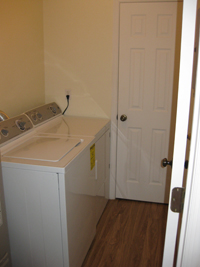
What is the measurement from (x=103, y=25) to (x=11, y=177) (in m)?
1.75

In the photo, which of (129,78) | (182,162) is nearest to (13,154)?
(182,162)

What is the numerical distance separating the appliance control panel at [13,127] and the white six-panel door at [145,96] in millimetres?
1042

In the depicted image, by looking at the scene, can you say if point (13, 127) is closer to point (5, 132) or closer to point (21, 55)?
point (5, 132)

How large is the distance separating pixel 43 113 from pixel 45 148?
72cm

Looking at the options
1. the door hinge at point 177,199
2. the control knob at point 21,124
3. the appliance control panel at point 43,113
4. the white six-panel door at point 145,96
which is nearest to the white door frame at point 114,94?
the white six-panel door at point 145,96

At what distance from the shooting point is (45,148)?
1787mm

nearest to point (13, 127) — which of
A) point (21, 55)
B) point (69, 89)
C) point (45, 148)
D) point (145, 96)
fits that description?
point (45, 148)

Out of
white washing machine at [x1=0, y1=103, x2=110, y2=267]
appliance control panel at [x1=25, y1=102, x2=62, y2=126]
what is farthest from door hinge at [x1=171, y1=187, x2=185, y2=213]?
appliance control panel at [x1=25, y1=102, x2=62, y2=126]

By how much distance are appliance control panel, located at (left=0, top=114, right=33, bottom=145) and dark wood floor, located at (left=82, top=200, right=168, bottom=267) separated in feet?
3.65

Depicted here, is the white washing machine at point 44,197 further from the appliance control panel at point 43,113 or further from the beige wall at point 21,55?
the beige wall at point 21,55

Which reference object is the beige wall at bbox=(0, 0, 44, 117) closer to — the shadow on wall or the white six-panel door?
the shadow on wall

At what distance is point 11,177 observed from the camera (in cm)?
160

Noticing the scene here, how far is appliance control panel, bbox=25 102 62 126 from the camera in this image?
7.34ft

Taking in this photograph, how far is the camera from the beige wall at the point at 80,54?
2602mm
